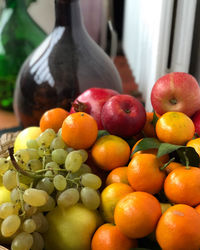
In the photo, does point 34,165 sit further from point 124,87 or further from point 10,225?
point 124,87

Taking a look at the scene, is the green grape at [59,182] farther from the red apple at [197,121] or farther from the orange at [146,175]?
the red apple at [197,121]

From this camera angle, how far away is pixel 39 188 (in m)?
0.48

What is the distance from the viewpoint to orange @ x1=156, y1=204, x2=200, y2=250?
40 cm

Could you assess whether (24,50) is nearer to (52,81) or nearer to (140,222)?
(52,81)

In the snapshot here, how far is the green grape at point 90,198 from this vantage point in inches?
18.6

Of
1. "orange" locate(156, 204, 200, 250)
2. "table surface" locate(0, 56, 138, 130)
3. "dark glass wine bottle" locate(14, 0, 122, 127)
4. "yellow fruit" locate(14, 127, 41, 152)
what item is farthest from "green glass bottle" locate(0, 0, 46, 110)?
"orange" locate(156, 204, 200, 250)

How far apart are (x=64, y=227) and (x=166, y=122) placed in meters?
0.22

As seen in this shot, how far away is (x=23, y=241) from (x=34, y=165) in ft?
0.38

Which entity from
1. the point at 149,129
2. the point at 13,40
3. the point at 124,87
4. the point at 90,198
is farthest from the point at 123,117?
the point at 124,87

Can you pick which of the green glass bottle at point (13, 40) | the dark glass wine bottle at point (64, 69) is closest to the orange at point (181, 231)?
the dark glass wine bottle at point (64, 69)

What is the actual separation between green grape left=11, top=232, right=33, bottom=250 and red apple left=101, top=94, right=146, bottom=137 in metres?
0.23

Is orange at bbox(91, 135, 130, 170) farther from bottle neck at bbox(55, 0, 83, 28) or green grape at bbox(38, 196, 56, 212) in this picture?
bottle neck at bbox(55, 0, 83, 28)

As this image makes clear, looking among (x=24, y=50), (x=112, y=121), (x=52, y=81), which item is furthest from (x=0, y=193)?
(x=24, y=50)

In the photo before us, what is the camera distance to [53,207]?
1.60 ft
